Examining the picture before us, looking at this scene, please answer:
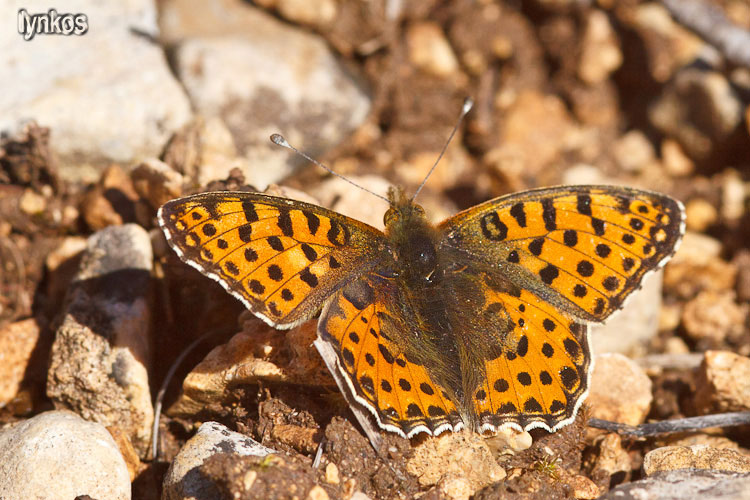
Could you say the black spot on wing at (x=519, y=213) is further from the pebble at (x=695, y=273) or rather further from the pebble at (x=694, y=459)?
the pebble at (x=695, y=273)

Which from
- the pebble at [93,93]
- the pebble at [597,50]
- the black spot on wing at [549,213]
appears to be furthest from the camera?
the pebble at [597,50]

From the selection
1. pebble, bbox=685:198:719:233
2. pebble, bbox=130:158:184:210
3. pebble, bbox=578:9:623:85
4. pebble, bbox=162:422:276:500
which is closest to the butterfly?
pebble, bbox=162:422:276:500

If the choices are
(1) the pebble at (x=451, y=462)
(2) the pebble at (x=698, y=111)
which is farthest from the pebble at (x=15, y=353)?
(2) the pebble at (x=698, y=111)

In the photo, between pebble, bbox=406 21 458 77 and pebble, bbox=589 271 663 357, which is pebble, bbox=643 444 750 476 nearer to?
pebble, bbox=589 271 663 357

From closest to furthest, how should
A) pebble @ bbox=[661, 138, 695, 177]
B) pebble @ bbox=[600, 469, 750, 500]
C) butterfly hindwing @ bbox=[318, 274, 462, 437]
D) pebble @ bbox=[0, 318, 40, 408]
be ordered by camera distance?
1. pebble @ bbox=[600, 469, 750, 500]
2. butterfly hindwing @ bbox=[318, 274, 462, 437]
3. pebble @ bbox=[0, 318, 40, 408]
4. pebble @ bbox=[661, 138, 695, 177]

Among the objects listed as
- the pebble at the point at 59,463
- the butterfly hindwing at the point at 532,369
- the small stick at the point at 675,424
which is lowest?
the small stick at the point at 675,424

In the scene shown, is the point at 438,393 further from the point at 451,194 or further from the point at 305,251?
the point at 451,194
